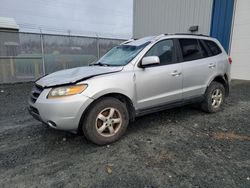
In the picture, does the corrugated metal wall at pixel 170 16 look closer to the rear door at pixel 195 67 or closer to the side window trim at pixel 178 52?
the rear door at pixel 195 67

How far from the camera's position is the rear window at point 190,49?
401 cm

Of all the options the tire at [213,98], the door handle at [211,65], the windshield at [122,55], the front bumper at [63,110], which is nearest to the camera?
the front bumper at [63,110]

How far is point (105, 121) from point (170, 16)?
31.5ft

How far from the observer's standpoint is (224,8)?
8734 mm

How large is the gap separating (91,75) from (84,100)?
0.43 meters

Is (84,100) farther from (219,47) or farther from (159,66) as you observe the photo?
(219,47)

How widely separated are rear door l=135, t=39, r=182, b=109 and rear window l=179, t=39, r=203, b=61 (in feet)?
0.87

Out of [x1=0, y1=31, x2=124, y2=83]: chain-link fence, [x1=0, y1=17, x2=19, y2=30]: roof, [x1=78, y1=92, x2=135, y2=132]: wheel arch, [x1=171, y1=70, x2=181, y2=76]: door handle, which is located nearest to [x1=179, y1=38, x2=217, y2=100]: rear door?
[x1=171, y1=70, x2=181, y2=76]: door handle

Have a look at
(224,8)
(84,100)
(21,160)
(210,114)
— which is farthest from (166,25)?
(21,160)

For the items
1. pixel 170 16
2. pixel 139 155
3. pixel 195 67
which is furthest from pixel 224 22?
pixel 139 155

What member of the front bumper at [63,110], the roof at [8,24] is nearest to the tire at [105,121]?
the front bumper at [63,110]

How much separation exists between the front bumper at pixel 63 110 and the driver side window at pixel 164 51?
62.9 inches

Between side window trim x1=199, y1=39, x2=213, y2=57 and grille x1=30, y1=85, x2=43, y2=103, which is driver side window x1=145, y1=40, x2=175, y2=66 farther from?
grille x1=30, y1=85, x2=43, y2=103

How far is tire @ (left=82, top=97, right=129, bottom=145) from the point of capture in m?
2.94
